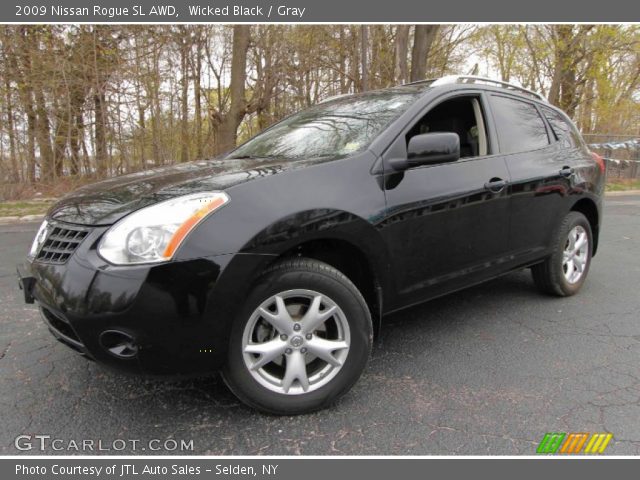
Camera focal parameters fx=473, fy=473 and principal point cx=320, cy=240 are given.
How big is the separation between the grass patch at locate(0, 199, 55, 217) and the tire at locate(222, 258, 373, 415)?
27.6 ft

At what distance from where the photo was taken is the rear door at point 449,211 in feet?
8.67

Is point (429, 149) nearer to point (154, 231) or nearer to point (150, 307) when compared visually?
point (154, 231)

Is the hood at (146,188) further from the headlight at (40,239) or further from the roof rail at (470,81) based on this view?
the roof rail at (470,81)

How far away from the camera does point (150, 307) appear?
6.30 feet

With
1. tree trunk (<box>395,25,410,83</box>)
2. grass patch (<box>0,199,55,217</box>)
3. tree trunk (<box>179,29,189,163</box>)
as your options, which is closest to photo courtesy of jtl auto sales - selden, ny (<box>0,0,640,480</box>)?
grass patch (<box>0,199,55,217</box>)

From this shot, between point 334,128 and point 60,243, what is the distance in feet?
5.68

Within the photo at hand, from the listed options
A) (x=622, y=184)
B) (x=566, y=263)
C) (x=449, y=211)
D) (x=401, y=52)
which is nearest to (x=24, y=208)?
(x=449, y=211)

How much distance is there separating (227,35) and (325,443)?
52.5 ft

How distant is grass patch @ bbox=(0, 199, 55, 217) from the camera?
29.4ft

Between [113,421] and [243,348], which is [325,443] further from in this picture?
[113,421]

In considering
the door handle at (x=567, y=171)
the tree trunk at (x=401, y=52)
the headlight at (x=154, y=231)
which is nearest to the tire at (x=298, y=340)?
the headlight at (x=154, y=231)

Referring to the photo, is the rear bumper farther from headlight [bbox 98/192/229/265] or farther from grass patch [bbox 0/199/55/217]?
grass patch [bbox 0/199/55/217]

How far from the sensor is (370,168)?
254 centimetres

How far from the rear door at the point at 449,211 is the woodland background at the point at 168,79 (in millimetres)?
7557
